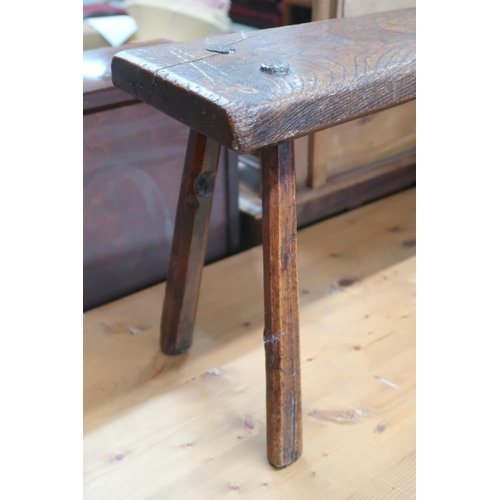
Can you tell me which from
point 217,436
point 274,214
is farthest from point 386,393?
point 274,214

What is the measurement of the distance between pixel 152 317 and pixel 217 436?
14.4 inches

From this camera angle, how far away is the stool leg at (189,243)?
943 mm

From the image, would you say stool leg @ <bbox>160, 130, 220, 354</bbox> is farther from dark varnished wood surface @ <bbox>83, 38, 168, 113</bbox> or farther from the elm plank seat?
dark varnished wood surface @ <bbox>83, 38, 168, 113</bbox>

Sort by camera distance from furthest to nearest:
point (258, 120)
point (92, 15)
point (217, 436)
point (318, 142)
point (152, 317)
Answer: point (92, 15), point (318, 142), point (152, 317), point (217, 436), point (258, 120)

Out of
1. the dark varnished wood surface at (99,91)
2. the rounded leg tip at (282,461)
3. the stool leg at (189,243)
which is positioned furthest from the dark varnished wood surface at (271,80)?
the rounded leg tip at (282,461)

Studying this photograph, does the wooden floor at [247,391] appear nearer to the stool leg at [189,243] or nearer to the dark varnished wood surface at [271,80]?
the stool leg at [189,243]

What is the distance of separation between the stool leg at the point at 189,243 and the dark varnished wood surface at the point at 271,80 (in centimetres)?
16

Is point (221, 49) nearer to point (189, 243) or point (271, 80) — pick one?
point (271, 80)

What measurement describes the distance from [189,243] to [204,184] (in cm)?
11

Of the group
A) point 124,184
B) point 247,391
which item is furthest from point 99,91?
point 247,391

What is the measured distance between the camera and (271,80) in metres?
0.70
